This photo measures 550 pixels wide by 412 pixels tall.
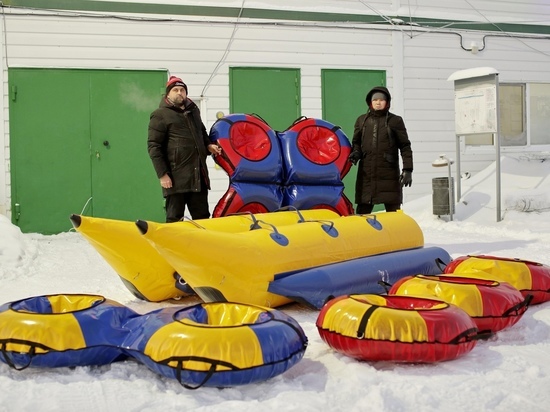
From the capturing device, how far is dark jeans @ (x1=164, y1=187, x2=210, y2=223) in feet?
17.6

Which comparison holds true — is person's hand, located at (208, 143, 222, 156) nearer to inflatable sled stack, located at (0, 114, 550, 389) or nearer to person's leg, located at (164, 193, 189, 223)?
inflatable sled stack, located at (0, 114, 550, 389)

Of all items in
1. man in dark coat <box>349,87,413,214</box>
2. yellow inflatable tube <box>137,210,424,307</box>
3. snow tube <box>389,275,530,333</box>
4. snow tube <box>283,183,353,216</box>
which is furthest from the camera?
man in dark coat <box>349,87,413,214</box>

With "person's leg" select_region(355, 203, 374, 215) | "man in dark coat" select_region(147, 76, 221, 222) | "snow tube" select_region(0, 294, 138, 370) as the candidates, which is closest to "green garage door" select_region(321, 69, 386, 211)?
"person's leg" select_region(355, 203, 374, 215)

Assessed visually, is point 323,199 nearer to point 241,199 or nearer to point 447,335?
point 241,199

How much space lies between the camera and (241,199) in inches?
211

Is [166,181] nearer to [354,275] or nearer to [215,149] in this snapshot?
[215,149]

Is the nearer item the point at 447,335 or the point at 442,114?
the point at 447,335

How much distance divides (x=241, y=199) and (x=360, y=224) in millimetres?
1026

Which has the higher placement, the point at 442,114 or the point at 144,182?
the point at 442,114

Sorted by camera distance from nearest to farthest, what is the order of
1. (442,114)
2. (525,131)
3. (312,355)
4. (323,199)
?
1. (312,355)
2. (323,199)
3. (442,114)
4. (525,131)

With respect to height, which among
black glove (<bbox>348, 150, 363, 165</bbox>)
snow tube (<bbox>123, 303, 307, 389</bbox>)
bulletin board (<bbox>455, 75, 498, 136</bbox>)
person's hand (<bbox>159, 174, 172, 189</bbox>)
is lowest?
snow tube (<bbox>123, 303, 307, 389</bbox>)

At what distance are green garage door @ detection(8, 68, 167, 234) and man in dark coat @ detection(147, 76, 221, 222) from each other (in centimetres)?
378

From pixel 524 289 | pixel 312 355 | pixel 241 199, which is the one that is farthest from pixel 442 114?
pixel 312 355

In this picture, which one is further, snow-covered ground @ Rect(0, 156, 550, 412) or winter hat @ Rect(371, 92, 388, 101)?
winter hat @ Rect(371, 92, 388, 101)
